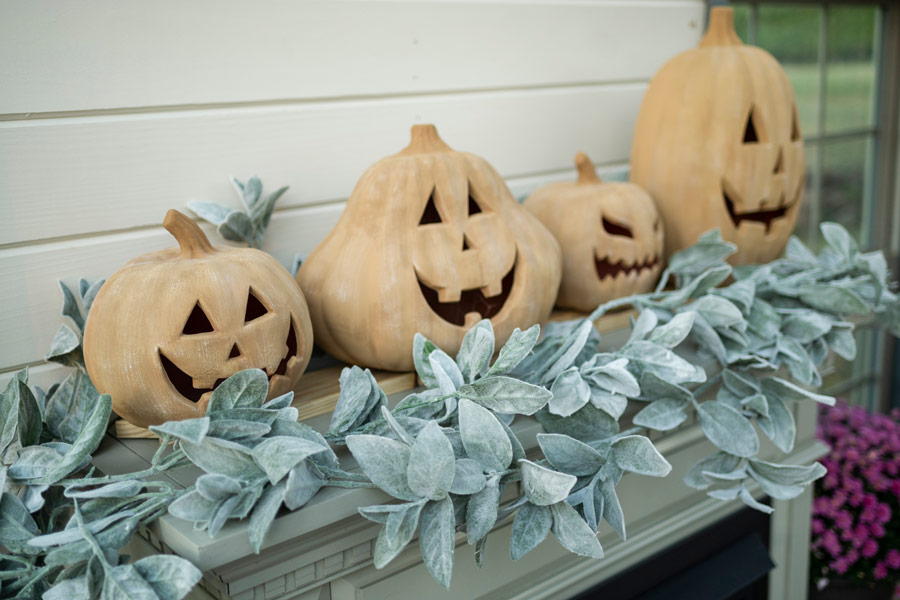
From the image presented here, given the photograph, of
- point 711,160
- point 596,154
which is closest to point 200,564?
point 711,160

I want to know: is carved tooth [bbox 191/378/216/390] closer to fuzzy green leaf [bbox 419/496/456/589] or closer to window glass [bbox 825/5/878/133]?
fuzzy green leaf [bbox 419/496/456/589]

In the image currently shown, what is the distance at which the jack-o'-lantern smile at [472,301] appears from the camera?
82cm

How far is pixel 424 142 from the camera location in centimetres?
84

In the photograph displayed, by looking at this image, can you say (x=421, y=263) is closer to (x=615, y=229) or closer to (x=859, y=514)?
(x=615, y=229)

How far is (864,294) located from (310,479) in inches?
32.6

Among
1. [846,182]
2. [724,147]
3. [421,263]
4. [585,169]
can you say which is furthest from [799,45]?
[421,263]

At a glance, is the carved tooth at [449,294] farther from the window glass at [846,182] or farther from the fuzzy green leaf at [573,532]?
the window glass at [846,182]

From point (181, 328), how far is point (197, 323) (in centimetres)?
5

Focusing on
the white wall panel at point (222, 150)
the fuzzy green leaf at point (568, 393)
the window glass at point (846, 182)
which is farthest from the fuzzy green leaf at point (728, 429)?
the window glass at point (846, 182)

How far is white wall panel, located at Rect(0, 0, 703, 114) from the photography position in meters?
0.77

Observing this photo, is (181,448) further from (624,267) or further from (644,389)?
(624,267)

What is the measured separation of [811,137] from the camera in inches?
70.1

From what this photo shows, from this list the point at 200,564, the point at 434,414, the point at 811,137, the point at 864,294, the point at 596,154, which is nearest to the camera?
the point at 200,564

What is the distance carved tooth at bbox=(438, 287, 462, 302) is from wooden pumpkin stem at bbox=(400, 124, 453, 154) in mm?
163
